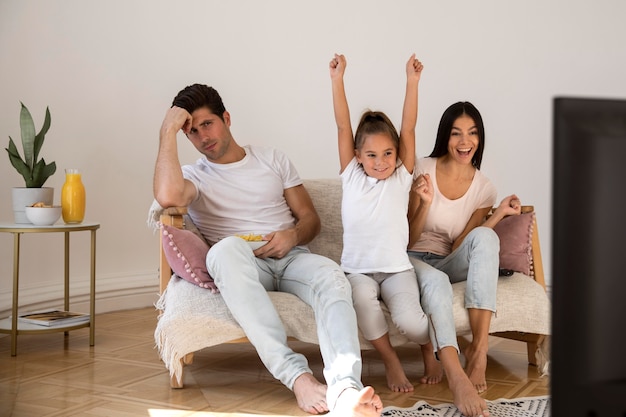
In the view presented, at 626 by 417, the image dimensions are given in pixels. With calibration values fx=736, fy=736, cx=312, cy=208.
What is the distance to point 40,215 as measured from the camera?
9.34 ft

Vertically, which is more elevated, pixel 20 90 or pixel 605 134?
pixel 20 90

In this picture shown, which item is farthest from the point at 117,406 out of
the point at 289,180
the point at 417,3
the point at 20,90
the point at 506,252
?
the point at 417,3

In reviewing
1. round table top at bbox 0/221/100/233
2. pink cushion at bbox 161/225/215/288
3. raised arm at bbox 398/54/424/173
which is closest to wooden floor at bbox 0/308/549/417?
pink cushion at bbox 161/225/215/288

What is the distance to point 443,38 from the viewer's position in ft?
13.7

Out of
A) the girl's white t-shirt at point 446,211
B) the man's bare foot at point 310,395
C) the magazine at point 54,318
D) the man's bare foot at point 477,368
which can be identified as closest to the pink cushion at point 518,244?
the girl's white t-shirt at point 446,211

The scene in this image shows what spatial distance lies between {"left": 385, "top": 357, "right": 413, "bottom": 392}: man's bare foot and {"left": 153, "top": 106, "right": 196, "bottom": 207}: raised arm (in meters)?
0.89

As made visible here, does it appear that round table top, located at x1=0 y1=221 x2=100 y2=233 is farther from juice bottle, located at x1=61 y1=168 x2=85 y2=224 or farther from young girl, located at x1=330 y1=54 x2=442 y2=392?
young girl, located at x1=330 y1=54 x2=442 y2=392

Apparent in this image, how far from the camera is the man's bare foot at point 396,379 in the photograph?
7.38ft

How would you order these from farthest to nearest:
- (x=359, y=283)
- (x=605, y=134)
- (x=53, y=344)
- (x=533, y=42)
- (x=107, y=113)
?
(x=533, y=42)
(x=107, y=113)
(x=53, y=344)
(x=359, y=283)
(x=605, y=134)

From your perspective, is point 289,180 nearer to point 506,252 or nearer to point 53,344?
point 506,252

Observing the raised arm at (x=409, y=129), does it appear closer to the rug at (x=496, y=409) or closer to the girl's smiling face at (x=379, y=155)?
the girl's smiling face at (x=379, y=155)

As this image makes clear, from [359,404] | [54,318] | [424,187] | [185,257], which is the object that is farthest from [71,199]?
[359,404]

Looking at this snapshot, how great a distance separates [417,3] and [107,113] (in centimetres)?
184

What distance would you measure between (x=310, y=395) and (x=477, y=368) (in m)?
0.59
